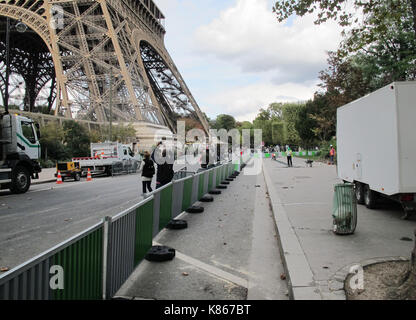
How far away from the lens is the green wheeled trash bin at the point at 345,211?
20.7 feet

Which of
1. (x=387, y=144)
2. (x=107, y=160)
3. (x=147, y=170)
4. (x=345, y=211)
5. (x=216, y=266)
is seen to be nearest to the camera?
(x=216, y=266)

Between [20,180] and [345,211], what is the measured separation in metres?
12.5

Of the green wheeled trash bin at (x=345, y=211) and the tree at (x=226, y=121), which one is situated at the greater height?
the tree at (x=226, y=121)

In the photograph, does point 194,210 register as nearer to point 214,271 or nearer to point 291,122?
point 214,271

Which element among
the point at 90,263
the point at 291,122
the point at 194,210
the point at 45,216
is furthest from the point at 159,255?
the point at 291,122

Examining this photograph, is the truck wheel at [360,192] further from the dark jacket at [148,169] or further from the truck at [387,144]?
the dark jacket at [148,169]

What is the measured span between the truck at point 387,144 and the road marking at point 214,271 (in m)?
4.30

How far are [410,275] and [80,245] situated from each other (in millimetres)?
3306

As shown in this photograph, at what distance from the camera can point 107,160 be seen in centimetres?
2281

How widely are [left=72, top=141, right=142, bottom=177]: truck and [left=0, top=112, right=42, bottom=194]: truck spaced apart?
595cm

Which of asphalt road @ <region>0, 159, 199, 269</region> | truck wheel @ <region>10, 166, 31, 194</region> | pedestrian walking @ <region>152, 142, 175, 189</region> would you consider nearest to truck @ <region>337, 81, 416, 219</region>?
pedestrian walking @ <region>152, 142, 175, 189</region>

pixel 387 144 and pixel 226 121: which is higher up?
pixel 226 121

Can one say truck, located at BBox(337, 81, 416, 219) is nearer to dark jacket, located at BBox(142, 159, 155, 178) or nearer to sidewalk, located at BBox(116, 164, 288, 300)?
sidewalk, located at BBox(116, 164, 288, 300)

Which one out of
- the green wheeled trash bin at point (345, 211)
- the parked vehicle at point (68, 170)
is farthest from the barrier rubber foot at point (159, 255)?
the parked vehicle at point (68, 170)
